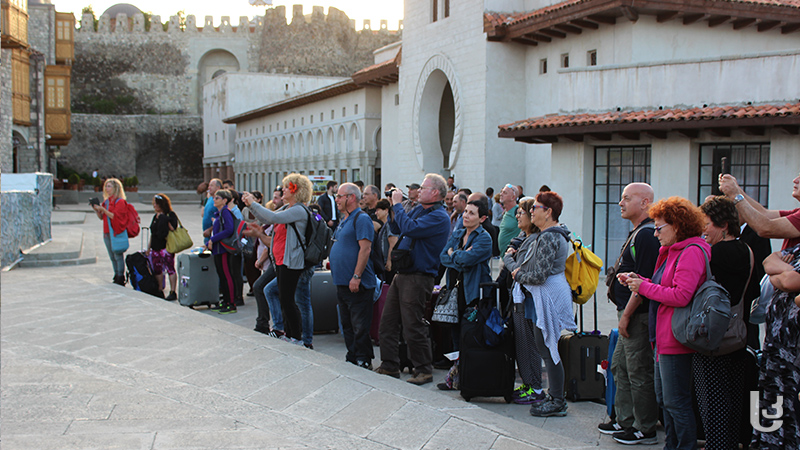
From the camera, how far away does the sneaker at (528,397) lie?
221 inches

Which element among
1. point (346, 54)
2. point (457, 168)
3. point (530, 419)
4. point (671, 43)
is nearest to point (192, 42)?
point (346, 54)

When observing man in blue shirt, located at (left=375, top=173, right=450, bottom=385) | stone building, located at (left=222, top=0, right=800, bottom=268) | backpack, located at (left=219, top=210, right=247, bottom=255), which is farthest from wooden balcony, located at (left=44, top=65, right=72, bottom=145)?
man in blue shirt, located at (left=375, top=173, right=450, bottom=385)

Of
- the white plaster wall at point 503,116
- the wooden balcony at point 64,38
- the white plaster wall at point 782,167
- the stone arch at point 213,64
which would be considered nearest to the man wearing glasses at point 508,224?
the white plaster wall at point 782,167

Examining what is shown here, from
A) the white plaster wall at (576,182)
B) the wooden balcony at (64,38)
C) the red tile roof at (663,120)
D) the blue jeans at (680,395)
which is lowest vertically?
the blue jeans at (680,395)

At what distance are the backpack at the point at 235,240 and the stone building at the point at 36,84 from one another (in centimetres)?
2235

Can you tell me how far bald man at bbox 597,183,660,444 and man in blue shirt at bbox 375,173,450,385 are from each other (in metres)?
1.79

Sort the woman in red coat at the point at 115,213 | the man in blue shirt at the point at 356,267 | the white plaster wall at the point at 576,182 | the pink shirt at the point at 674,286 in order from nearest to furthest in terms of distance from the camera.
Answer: the pink shirt at the point at 674,286
the man in blue shirt at the point at 356,267
the woman in red coat at the point at 115,213
the white plaster wall at the point at 576,182

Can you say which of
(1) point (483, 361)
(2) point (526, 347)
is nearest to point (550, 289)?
(2) point (526, 347)

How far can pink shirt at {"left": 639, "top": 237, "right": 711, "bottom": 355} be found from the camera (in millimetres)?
4168

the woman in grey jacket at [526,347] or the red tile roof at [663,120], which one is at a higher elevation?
the red tile roof at [663,120]

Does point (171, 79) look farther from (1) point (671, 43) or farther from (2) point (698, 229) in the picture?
(2) point (698, 229)

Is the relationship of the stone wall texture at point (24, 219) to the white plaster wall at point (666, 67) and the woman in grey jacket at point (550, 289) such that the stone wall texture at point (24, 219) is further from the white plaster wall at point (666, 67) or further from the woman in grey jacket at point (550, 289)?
the white plaster wall at point (666, 67)

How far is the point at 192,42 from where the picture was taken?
65.9m

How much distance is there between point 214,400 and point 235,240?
460 centimetres
